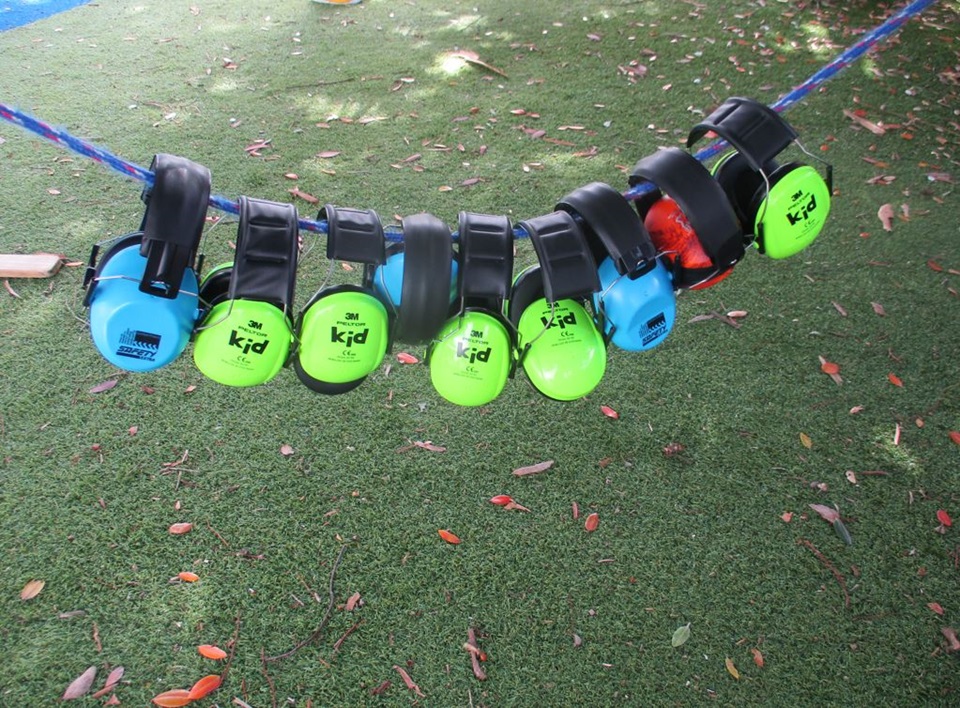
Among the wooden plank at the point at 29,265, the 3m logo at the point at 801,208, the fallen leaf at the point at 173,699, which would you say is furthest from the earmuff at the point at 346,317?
the wooden plank at the point at 29,265

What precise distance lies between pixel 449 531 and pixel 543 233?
1.22m

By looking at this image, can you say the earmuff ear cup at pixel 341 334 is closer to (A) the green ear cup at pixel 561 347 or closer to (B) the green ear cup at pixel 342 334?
(B) the green ear cup at pixel 342 334

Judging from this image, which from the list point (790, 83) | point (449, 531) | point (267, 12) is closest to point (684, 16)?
point (790, 83)

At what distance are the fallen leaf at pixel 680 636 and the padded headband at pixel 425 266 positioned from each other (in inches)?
51.5

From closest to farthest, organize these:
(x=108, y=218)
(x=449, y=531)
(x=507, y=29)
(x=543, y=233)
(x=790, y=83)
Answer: (x=543, y=233), (x=449, y=531), (x=108, y=218), (x=790, y=83), (x=507, y=29)

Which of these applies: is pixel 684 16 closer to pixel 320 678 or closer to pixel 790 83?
pixel 790 83

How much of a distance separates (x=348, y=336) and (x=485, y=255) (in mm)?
289

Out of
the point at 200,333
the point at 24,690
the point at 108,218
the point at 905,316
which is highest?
the point at 200,333

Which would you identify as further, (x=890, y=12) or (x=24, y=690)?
(x=890, y=12)

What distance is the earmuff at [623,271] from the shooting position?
124 centimetres

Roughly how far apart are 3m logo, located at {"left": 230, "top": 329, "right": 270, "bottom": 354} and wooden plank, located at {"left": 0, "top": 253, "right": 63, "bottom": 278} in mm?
2042

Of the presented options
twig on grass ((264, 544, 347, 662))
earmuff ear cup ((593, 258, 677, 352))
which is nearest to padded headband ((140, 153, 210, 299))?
earmuff ear cup ((593, 258, 677, 352))

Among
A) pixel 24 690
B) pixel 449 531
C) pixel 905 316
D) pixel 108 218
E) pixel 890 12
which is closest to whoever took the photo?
pixel 24 690

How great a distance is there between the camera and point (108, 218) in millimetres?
3086
